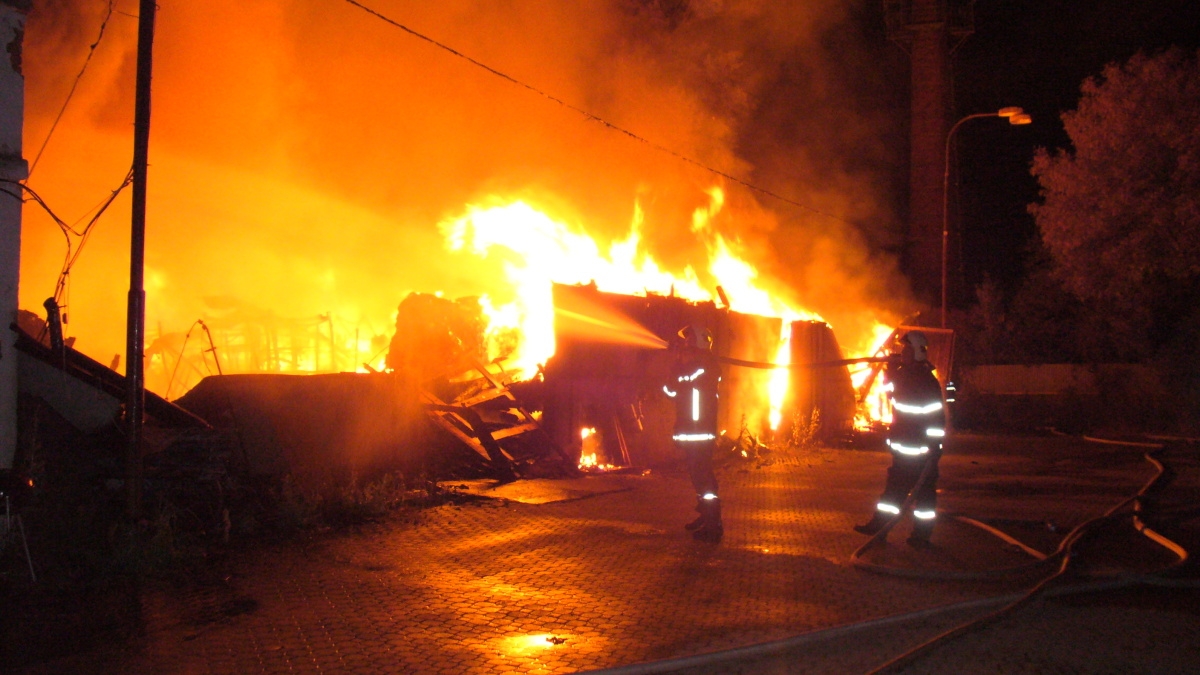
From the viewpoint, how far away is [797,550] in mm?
7098

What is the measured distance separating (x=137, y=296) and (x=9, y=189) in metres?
1.21

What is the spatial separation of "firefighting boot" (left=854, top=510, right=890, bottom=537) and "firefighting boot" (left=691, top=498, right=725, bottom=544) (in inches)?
50.5

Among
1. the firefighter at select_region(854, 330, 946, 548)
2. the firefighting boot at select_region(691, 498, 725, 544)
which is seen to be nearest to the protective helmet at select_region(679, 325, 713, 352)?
the firefighting boot at select_region(691, 498, 725, 544)

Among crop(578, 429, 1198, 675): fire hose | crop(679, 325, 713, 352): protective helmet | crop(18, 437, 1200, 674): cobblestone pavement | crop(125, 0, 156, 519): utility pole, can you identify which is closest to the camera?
crop(578, 429, 1198, 675): fire hose

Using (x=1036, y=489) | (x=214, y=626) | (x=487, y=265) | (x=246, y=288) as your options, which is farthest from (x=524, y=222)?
(x=214, y=626)

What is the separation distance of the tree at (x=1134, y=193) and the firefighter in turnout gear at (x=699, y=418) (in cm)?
1736

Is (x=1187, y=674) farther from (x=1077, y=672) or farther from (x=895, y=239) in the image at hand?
(x=895, y=239)

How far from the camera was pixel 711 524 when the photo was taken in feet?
24.5

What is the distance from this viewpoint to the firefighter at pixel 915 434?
706 cm

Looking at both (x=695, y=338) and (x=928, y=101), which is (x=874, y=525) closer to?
(x=695, y=338)

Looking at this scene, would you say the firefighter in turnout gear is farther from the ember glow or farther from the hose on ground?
the ember glow

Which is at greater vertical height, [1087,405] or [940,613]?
[1087,405]

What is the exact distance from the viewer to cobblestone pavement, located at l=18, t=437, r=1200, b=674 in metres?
4.55

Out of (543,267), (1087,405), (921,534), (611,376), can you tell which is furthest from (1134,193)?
(921,534)
